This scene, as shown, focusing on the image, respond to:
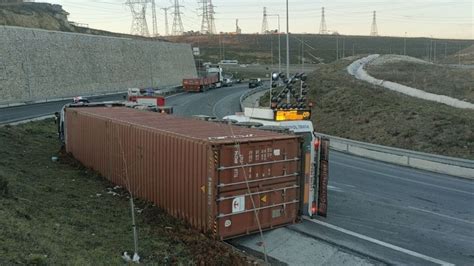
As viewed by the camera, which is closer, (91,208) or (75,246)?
(75,246)

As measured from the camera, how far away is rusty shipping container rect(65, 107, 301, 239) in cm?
1034

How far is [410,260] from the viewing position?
10.1 meters

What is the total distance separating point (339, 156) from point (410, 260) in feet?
52.1

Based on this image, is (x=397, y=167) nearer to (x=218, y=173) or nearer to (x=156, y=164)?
(x=156, y=164)

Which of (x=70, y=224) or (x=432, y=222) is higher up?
(x=70, y=224)

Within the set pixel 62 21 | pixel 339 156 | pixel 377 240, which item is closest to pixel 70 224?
pixel 377 240

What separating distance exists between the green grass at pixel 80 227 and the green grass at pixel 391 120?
19305mm

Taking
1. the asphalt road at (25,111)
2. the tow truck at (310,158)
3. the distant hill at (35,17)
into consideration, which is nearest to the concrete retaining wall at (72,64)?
the asphalt road at (25,111)

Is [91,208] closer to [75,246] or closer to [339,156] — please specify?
[75,246]

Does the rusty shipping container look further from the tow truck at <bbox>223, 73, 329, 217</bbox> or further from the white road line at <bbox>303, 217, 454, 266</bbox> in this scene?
the white road line at <bbox>303, 217, 454, 266</bbox>

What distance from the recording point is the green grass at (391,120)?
27384 millimetres

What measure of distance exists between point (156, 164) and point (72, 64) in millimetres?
50269

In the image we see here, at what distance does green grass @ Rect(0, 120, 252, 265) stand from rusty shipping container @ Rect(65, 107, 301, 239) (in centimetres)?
53

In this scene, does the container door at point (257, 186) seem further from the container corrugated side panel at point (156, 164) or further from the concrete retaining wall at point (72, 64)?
the concrete retaining wall at point (72, 64)
